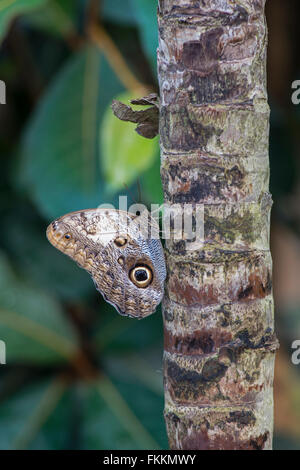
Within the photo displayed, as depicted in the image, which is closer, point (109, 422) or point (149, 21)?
point (149, 21)

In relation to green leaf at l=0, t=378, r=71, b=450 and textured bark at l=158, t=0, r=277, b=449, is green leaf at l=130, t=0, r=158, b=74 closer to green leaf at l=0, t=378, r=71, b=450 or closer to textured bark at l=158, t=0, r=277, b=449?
textured bark at l=158, t=0, r=277, b=449

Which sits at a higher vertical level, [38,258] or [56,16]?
[56,16]

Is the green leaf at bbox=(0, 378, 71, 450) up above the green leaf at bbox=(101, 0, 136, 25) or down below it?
below

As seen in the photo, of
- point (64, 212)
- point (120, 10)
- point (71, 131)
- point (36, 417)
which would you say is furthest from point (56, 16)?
point (36, 417)

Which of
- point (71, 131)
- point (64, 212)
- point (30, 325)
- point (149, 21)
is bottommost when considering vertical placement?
point (30, 325)

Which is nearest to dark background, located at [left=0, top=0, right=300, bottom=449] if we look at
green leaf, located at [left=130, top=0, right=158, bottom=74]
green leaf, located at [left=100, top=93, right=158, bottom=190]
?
green leaf, located at [left=100, top=93, right=158, bottom=190]

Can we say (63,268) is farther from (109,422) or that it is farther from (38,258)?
(109,422)
